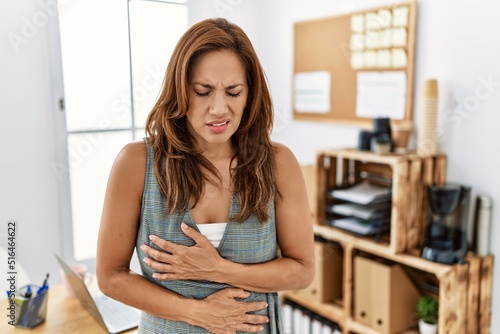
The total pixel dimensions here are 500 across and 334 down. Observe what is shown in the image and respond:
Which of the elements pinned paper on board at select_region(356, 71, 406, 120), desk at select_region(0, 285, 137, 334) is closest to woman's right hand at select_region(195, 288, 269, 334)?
desk at select_region(0, 285, 137, 334)

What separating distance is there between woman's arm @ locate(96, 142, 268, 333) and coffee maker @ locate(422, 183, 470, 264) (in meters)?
1.23

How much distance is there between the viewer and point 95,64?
8.13 feet

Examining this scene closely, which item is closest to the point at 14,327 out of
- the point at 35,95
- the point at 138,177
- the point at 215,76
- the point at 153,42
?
the point at 138,177

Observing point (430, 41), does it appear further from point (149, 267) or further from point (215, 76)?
point (149, 267)

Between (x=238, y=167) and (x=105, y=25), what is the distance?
1.73m

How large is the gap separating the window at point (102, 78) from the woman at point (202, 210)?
4.50ft

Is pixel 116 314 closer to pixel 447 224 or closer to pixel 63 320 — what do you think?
pixel 63 320

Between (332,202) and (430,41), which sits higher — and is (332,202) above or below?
below

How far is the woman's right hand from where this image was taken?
3.34 feet

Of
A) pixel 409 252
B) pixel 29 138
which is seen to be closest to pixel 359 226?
pixel 409 252

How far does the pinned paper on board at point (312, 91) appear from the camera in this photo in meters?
2.66

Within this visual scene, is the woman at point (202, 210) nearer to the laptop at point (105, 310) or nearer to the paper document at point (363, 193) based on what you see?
the laptop at point (105, 310)

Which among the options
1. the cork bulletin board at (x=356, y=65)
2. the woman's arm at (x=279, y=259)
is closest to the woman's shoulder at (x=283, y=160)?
the woman's arm at (x=279, y=259)

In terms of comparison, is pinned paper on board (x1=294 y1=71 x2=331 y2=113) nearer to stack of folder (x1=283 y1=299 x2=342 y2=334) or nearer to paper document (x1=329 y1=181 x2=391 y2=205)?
paper document (x1=329 y1=181 x2=391 y2=205)
